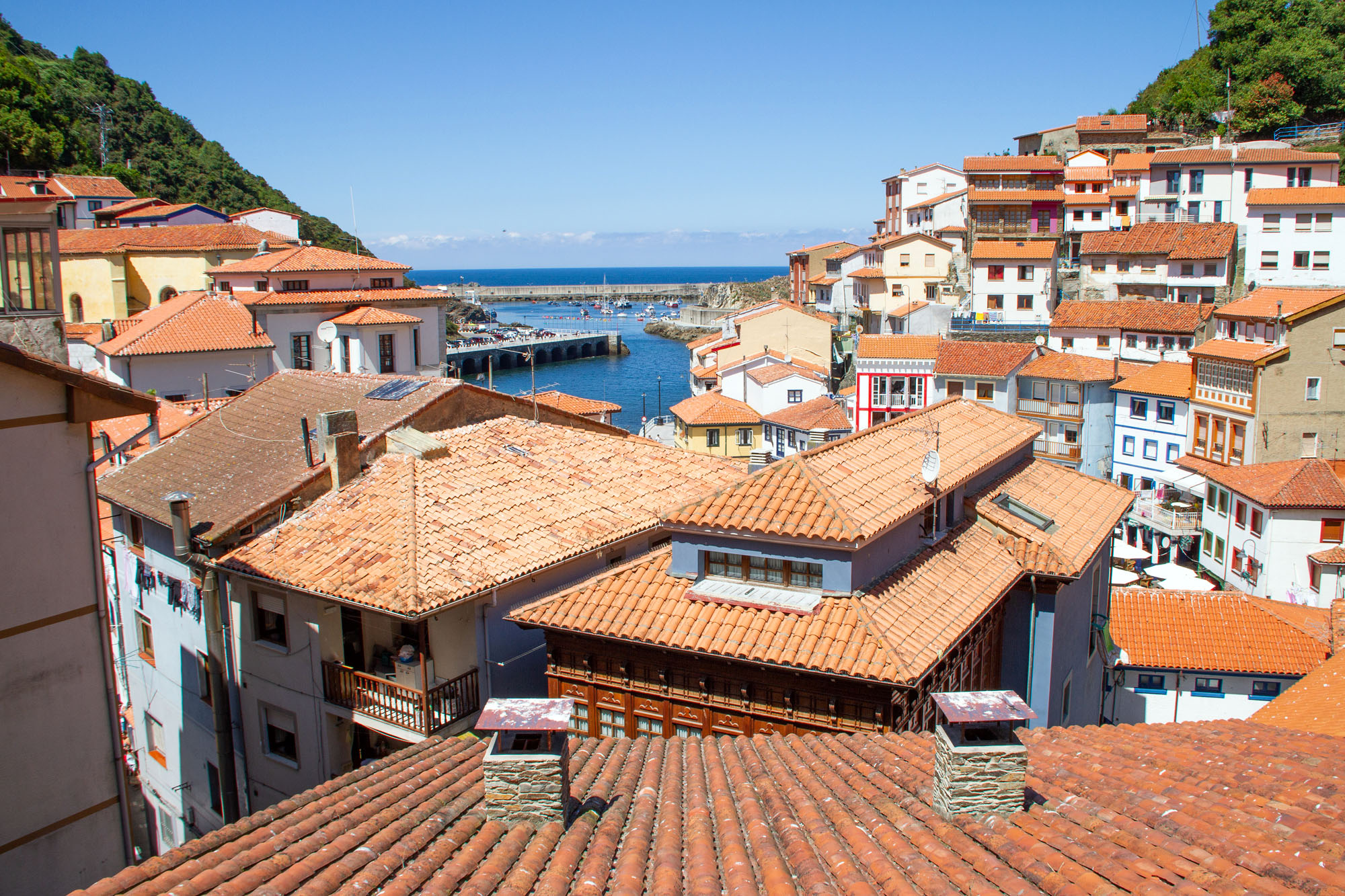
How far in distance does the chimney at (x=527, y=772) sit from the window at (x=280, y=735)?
10502mm

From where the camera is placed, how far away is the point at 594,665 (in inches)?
540

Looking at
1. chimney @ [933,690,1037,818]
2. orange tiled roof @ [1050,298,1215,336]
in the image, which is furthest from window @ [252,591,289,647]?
orange tiled roof @ [1050,298,1215,336]

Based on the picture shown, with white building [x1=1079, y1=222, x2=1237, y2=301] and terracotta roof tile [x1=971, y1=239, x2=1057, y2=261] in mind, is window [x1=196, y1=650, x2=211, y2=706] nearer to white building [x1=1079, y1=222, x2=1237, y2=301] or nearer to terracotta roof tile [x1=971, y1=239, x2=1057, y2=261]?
terracotta roof tile [x1=971, y1=239, x2=1057, y2=261]

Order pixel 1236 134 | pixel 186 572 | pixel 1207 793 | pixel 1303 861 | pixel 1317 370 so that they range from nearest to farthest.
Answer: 1. pixel 1303 861
2. pixel 1207 793
3. pixel 186 572
4. pixel 1317 370
5. pixel 1236 134

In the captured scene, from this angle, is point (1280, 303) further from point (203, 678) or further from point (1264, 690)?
point (203, 678)

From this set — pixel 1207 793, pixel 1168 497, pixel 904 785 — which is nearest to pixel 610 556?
pixel 904 785

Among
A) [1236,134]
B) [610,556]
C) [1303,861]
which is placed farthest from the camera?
[1236,134]

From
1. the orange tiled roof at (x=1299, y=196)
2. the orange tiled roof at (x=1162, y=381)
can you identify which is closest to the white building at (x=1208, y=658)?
the orange tiled roof at (x=1162, y=381)

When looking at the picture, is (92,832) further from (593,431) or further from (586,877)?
(593,431)

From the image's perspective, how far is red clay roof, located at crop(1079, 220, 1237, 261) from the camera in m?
54.9

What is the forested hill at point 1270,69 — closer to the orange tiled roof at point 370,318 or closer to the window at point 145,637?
the orange tiled roof at point 370,318

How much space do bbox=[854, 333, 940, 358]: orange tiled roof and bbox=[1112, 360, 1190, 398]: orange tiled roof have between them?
380 inches

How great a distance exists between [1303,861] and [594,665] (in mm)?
9302

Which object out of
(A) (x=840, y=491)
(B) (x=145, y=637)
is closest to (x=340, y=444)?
(B) (x=145, y=637)
